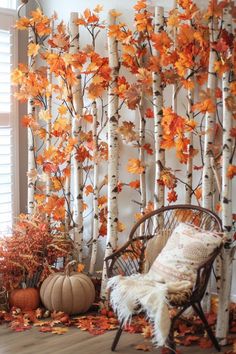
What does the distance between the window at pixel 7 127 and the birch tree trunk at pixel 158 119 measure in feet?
4.54

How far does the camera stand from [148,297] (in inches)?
124

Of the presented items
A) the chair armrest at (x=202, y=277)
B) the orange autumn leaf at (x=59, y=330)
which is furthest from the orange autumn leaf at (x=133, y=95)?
the orange autumn leaf at (x=59, y=330)

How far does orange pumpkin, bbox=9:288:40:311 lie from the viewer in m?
4.23

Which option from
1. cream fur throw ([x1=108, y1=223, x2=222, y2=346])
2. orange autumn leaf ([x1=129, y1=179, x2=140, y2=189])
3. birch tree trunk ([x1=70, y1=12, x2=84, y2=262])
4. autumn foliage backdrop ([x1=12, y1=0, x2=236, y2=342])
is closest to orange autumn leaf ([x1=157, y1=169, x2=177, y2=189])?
autumn foliage backdrop ([x1=12, y1=0, x2=236, y2=342])

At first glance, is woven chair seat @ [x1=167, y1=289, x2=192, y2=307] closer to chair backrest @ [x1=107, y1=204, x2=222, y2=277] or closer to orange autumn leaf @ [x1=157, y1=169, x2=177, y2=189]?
chair backrest @ [x1=107, y1=204, x2=222, y2=277]

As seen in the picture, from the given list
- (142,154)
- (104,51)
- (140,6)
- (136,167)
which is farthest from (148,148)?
(140,6)

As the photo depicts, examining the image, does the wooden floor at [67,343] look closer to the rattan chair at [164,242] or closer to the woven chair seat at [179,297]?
the rattan chair at [164,242]

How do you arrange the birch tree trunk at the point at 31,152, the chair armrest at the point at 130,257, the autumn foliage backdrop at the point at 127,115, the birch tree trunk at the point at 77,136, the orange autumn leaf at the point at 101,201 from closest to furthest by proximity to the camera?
the chair armrest at the point at 130,257 < the autumn foliage backdrop at the point at 127,115 < the birch tree trunk at the point at 77,136 < the orange autumn leaf at the point at 101,201 < the birch tree trunk at the point at 31,152

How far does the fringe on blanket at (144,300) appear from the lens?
3.11 m

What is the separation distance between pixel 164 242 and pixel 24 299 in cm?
119

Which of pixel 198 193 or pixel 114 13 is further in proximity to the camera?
pixel 114 13

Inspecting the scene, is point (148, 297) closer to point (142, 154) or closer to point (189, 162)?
point (189, 162)

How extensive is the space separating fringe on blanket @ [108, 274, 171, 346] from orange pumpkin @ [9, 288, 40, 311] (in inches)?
40.1

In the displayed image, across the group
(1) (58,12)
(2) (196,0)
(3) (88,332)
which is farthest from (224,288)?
(1) (58,12)
